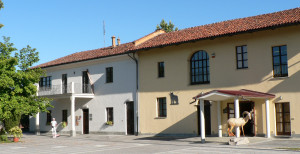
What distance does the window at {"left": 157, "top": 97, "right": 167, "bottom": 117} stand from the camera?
955 inches

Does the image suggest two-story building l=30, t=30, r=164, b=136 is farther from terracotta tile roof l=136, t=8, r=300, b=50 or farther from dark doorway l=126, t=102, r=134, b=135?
terracotta tile roof l=136, t=8, r=300, b=50

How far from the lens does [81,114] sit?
29734 mm

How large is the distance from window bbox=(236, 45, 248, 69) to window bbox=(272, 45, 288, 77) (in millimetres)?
1595

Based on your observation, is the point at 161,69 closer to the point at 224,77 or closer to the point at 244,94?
the point at 224,77

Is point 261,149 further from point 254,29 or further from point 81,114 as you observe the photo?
point 81,114

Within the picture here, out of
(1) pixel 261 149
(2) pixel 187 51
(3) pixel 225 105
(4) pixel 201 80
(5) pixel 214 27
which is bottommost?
(1) pixel 261 149

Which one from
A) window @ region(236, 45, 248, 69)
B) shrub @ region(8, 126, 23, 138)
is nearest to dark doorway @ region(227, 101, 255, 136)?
window @ region(236, 45, 248, 69)

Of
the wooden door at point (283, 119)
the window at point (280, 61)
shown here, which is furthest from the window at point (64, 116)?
the window at point (280, 61)

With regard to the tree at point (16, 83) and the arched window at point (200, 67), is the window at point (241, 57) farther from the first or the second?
the tree at point (16, 83)

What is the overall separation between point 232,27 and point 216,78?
10.3ft

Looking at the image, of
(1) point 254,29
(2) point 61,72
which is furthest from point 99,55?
(1) point 254,29

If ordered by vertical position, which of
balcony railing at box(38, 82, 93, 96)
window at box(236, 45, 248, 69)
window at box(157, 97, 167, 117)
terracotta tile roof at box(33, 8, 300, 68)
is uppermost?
terracotta tile roof at box(33, 8, 300, 68)

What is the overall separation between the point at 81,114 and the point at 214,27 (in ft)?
42.6

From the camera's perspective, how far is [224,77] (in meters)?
21.3
